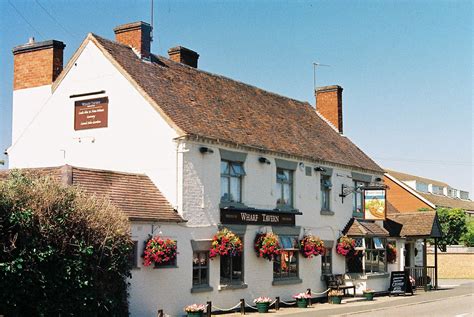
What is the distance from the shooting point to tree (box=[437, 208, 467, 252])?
65312 mm

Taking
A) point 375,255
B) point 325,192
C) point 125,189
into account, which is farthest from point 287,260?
point 125,189

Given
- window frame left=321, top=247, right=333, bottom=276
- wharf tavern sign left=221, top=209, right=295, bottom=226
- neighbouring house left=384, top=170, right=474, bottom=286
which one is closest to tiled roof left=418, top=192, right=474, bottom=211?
neighbouring house left=384, top=170, right=474, bottom=286

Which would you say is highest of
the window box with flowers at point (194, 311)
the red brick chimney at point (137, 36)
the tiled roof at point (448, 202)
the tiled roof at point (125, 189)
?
the red brick chimney at point (137, 36)

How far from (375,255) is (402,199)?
32.8 m

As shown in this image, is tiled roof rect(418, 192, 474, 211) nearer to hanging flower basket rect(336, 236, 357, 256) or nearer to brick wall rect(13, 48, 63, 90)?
hanging flower basket rect(336, 236, 357, 256)

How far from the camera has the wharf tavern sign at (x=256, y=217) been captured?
82.5 feet

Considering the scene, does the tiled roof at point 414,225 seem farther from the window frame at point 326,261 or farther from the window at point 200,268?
the window at point 200,268

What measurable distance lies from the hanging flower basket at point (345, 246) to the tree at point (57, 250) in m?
14.6

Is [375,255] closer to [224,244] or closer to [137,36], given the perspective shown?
[224,244]

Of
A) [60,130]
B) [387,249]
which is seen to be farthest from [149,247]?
[387,249]

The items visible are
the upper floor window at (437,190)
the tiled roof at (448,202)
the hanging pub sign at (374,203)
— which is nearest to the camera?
the hanging pub sign at (374,203)

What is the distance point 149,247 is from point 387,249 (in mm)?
17091

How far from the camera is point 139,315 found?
2089cm

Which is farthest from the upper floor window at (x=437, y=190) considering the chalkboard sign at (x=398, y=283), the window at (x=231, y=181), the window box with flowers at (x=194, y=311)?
the window box with flowers at (x=194, y=311)
